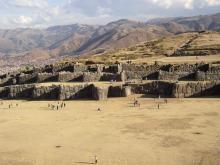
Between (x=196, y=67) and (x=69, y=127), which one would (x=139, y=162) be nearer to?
(x=69, y=127)

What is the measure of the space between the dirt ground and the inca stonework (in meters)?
1.87

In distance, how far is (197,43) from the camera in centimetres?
9575

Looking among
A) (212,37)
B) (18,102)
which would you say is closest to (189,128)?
(18,102)

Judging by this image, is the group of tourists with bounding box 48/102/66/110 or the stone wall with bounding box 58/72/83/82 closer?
the group of tourists with bounding box 48/102/66/110

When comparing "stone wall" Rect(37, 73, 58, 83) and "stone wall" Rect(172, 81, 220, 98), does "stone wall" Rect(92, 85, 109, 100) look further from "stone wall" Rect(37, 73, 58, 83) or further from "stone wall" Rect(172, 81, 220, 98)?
"stone wall" Rect(37, 73, 58, 83)

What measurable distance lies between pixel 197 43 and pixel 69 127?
63.2 m

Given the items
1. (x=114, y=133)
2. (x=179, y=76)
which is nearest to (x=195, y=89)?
(x=179, y=76)

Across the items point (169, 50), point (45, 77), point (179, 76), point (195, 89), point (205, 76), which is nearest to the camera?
point (195, 89)

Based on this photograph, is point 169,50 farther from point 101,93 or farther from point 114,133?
point 114,133

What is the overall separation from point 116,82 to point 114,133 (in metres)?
20.6

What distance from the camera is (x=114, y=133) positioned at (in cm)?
3462

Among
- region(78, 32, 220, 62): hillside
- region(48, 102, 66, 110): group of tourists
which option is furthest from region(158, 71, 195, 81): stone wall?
region(78, 32, 220, 62): hillside

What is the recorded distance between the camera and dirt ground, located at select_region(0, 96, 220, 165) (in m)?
28.7

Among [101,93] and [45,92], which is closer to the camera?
[101,93]
